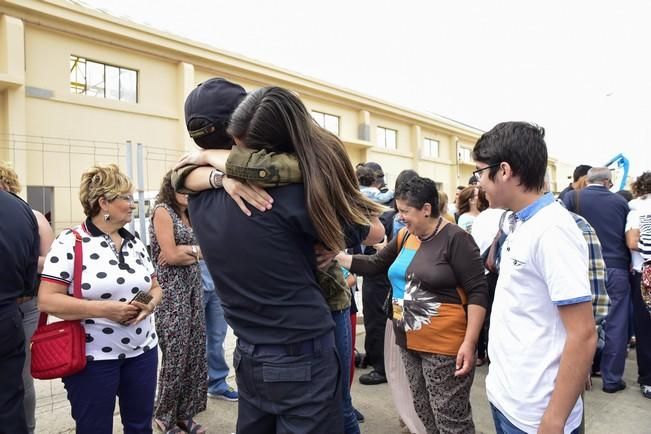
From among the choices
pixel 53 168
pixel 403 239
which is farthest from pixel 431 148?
pixel 403 239

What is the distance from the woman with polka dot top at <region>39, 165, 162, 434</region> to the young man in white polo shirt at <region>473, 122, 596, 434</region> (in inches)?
75.0

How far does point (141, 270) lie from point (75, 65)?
11.6 metres

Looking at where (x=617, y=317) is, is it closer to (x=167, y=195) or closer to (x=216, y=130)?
(x=167, y=195)

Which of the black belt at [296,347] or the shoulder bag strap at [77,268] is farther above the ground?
the shoulder bag strap at [77,268]

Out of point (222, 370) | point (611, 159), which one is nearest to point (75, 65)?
point (222, 370)

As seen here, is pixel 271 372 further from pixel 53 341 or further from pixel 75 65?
pixel 75 65

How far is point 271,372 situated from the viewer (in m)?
1.40

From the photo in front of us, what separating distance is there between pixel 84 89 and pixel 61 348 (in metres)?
11.8

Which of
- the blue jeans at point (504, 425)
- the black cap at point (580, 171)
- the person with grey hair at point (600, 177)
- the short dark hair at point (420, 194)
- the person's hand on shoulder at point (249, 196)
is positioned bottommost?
the blue jeans at point (504, 425)

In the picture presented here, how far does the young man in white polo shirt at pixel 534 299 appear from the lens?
1427 mm

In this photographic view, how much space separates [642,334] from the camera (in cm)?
411

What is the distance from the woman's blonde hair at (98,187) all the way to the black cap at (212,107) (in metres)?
1.20

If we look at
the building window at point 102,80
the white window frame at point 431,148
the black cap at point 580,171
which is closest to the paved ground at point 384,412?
the black cap at point 580,171

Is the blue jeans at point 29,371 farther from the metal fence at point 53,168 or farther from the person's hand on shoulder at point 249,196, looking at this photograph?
the metal fence at point 53,168
